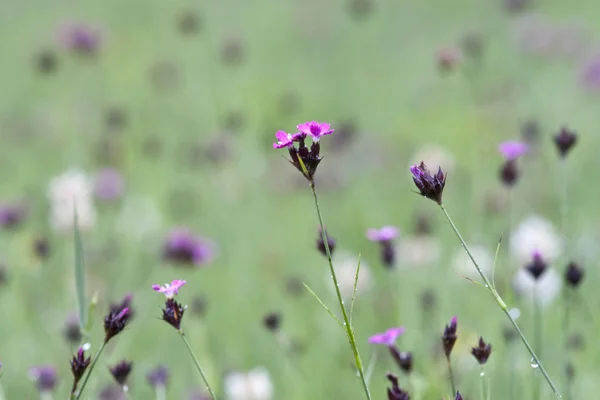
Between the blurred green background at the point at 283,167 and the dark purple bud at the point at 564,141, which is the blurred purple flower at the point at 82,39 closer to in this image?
the blurred green background at the point at 283,167

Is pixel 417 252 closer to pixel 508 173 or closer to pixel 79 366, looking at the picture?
pixel 508 173

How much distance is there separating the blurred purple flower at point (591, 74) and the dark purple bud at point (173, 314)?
518cm

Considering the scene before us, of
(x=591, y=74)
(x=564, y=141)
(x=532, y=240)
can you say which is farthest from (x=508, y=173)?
(x=591, y=74)

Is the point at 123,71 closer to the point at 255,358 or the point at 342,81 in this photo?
the point at 342,81

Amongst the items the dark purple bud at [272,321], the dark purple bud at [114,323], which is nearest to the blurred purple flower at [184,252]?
the dark purple bud at [272,321]

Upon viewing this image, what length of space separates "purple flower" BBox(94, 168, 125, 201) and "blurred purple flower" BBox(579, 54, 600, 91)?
362cm

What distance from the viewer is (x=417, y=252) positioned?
3.30 meters

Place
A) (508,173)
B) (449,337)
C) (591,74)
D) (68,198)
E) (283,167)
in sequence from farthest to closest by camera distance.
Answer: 1. (283,167)
2. (591,74)
3. (68,198)
4. (508,173)
5. (449,337)

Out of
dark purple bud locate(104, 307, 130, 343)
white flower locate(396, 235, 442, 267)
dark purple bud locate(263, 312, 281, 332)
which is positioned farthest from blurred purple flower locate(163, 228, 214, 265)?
dark purple bud locate(104, 307, 130, 343)

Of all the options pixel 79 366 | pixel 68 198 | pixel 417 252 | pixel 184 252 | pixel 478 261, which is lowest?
pixel 79 366

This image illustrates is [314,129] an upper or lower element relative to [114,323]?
upper

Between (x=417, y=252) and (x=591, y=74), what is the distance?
3.28 meters

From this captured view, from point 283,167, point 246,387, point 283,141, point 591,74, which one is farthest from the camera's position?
point 283,167

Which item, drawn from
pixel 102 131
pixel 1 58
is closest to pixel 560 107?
pixel 102 131
